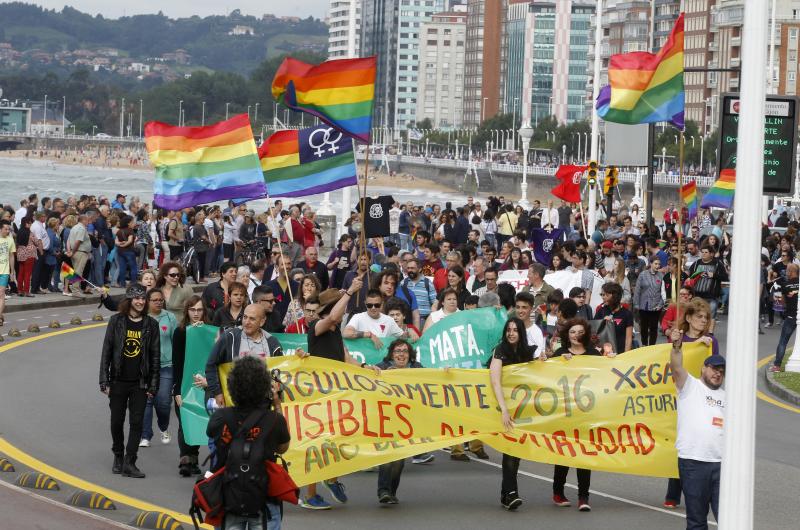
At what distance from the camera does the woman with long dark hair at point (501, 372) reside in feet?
36.9

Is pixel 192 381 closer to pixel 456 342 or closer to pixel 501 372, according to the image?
pixel 456 342

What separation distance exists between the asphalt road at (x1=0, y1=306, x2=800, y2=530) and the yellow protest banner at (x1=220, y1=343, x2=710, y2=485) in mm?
439

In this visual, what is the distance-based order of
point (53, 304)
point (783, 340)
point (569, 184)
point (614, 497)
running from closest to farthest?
1. point (614, 497)
2. point (783, 340)
3. point (53, 304)
4. point (569, 184)

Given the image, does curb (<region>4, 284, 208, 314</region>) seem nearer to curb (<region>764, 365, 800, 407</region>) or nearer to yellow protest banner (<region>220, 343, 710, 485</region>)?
curb (<region>764, 365, 800, 407</region>)

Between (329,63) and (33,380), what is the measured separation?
18.6 feet

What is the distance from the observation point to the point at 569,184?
3519cm

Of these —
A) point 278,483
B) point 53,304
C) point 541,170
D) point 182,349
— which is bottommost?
point 53,304

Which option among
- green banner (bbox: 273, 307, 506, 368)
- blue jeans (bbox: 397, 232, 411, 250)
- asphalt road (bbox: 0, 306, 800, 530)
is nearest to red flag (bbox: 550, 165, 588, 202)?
blue jeans (bbox: 397, 232, 411, 250)

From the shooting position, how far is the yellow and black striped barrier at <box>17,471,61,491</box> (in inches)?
449

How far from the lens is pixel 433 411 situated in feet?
37.3

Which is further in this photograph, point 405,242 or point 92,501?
point 405,242

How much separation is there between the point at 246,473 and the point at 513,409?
13.5ft

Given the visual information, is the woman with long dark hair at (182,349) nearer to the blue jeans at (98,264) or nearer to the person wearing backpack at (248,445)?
the person wearing backpack at (248,445)

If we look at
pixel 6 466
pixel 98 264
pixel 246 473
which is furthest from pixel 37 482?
pixel 98 264
